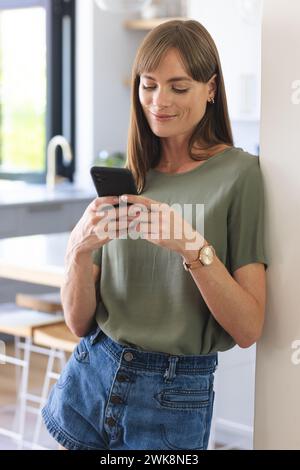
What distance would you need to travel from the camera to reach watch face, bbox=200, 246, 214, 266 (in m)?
1.43

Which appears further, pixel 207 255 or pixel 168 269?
pixel 168 269

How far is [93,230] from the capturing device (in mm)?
1526

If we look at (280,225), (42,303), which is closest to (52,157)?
(42,303)

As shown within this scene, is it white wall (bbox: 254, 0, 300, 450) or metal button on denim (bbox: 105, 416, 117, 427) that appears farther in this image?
metal button on denim (bbox: 105, 416, 117, 427)

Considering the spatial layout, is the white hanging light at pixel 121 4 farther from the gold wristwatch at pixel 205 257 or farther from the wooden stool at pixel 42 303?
the gold wristwatch at pixel 205 257

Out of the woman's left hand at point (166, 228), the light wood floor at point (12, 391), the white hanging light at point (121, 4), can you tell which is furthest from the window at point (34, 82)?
the woman's left hand at point (166, 228)

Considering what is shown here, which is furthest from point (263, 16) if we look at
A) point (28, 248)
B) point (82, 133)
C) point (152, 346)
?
point (82, 133)

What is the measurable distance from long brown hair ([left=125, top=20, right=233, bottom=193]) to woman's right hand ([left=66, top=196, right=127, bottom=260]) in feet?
0.47

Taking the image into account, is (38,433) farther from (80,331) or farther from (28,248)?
(80,331)

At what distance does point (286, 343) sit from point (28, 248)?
2.41 meters

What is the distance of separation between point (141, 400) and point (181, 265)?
247mm

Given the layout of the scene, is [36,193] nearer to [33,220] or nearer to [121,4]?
[33,220]

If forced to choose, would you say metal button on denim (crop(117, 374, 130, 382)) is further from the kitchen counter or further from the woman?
the kitchen counter

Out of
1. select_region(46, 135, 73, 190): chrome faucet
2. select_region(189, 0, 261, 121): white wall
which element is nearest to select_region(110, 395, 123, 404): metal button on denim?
select_region(189, 0, 261, 121): white wall
